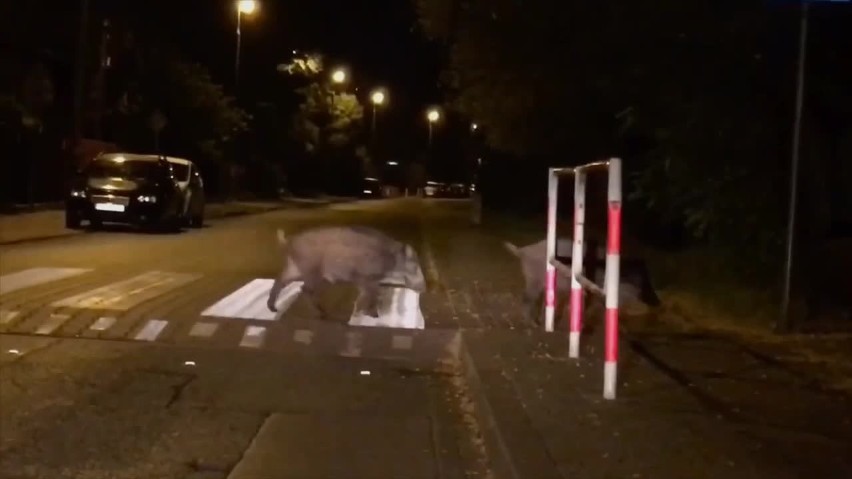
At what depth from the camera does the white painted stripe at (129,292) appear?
1412 centimetres

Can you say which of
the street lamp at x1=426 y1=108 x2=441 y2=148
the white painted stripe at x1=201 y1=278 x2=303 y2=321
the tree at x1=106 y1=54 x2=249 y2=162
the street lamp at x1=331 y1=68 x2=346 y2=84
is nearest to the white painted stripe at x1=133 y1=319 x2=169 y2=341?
the white painted stripe at x1=201 y1=278 x2=303 y2=321

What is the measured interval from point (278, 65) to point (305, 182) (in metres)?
10.5

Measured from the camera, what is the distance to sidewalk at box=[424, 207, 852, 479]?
7.13 m

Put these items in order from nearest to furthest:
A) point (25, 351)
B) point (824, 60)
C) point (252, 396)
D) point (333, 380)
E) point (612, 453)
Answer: point (612, 453) < point (252, 396) < point (333, 380) < point (25, 351) < point (824, 60)

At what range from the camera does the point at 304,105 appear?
219ft

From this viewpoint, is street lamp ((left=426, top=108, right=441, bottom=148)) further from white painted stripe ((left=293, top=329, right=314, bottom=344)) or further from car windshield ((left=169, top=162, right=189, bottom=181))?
white painted stripe ((left=293, top=329, right=314, bottom=344))

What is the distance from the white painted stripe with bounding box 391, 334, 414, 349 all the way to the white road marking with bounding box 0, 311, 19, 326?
3666mm

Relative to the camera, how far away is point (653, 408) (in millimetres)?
8695

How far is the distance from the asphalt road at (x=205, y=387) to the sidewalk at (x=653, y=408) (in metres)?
0.43

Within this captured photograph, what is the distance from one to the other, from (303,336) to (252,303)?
249 cm

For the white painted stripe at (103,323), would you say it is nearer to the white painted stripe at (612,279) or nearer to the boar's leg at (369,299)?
the boar's leg at (369,299)

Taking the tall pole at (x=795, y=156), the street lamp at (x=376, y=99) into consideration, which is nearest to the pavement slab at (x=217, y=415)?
the tall pole at (x=795, y=156)

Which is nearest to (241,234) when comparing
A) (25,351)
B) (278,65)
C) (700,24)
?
(700,24)

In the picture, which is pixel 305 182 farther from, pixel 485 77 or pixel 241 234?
pixel 485 77
